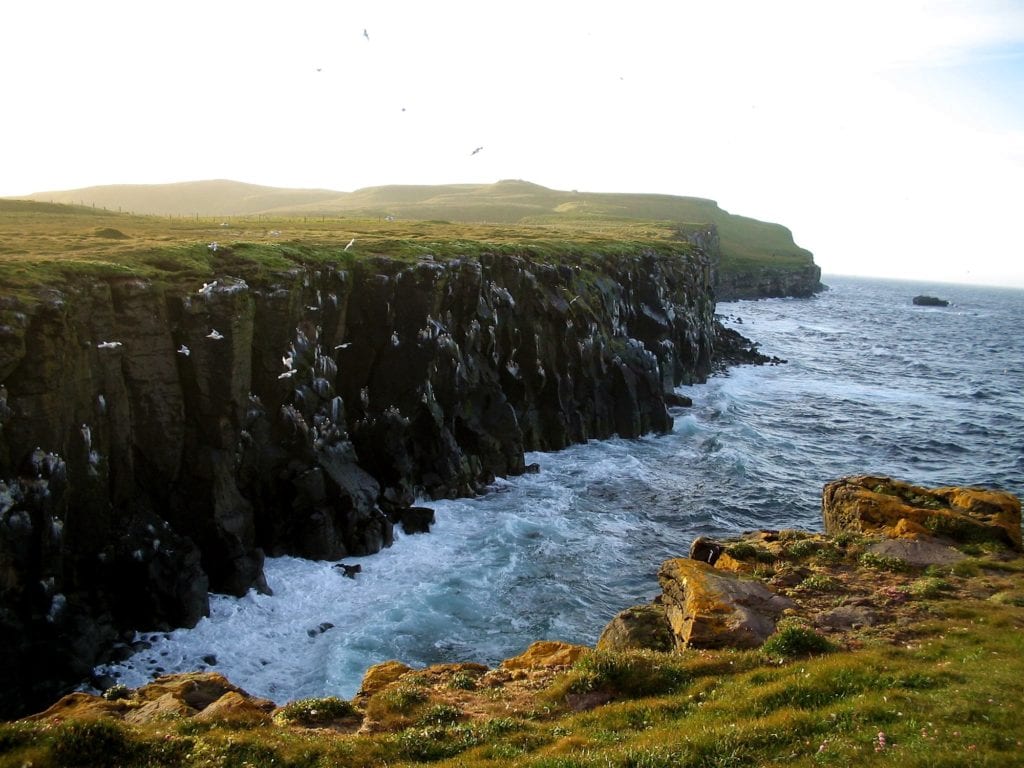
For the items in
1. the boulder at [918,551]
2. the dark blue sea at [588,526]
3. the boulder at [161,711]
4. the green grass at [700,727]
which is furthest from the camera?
the dark blue sea at [588,526]

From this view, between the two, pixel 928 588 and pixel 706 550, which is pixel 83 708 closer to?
pixel 706 550

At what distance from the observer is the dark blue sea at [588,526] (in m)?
28.3

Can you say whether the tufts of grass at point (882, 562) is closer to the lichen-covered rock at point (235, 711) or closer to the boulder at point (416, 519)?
the lichen-covered rock at point (235, 711)

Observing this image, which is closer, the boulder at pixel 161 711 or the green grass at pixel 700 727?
the green grass at pixel 700 727

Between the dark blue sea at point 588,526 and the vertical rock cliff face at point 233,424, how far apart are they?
2.00m

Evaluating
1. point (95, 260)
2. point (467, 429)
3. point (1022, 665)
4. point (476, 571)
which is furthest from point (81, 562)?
point (1022, 665)

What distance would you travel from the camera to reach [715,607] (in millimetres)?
20125

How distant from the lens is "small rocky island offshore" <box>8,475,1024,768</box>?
12.8 meters

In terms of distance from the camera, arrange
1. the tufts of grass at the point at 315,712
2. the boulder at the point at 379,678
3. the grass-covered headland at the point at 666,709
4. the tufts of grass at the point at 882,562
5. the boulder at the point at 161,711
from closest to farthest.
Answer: the grass-covered headland at the point at 666,709 < the boulder at the point at 161,711 < the tufts of grass at the point at 315,712 < the boulder at the point at 379,678 < the tufts of grass at the point at 882,562

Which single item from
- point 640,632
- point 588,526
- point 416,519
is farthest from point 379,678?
point 588,526

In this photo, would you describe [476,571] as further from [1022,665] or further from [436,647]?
[1022,665]

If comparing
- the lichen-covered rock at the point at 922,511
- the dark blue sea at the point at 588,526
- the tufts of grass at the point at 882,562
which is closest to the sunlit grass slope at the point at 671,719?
the tufts of grass at the point at 882,562

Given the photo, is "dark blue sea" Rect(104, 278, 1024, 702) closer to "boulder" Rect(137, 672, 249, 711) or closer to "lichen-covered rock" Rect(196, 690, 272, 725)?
"boulder" Rect(137, 672, 249, 711)

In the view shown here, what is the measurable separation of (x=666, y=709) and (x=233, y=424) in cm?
2534
